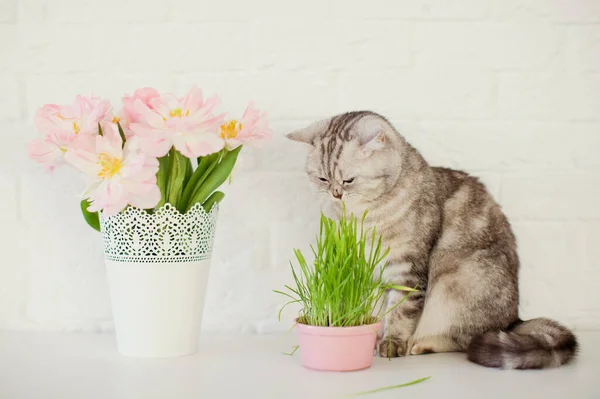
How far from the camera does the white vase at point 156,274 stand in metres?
1.18

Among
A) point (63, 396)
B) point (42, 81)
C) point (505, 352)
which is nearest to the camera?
point (63, 396)

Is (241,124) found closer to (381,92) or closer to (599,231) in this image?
(381,92)

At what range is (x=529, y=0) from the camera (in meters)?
1.48

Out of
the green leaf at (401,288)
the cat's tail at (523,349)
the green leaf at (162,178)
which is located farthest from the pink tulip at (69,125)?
the cat's tail at (523,349)

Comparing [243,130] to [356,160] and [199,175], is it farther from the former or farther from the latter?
[356,160]

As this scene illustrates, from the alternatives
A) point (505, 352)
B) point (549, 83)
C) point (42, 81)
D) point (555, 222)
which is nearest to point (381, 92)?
point (549, 83)

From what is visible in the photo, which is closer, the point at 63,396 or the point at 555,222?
the point at 63,396

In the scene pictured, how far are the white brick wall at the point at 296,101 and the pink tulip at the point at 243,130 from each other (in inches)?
9.5

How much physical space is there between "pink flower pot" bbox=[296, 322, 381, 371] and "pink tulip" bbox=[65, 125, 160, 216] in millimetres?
337

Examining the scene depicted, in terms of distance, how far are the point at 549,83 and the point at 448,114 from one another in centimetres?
23

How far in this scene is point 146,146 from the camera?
1.11 m

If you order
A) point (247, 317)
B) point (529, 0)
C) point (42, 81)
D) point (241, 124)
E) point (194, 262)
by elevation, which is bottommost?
point (247, 317)

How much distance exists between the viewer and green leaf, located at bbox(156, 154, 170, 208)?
46.7 inches

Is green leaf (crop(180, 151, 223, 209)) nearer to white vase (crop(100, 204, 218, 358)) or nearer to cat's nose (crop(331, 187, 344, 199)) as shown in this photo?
white vase (crop(100, 204, 218, 358))
